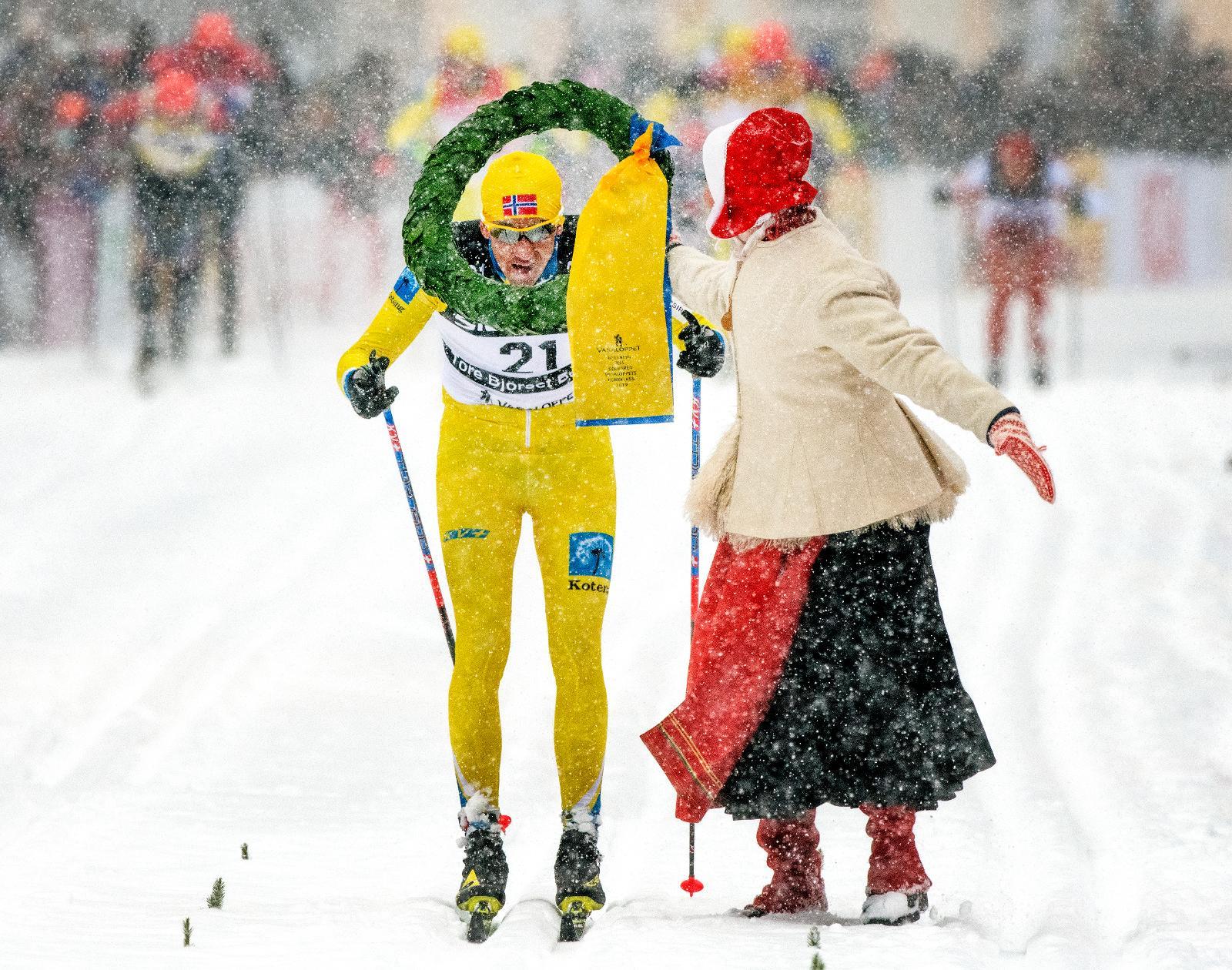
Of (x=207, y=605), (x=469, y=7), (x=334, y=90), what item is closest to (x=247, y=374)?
(x=334, y=90)

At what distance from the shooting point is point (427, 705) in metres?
6.33

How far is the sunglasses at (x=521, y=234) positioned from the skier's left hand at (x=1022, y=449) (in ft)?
4.40

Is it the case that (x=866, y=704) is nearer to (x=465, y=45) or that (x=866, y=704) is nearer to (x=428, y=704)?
(x=428, y=704)

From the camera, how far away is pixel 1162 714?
5926mm

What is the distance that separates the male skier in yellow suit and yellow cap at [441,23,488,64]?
698cm

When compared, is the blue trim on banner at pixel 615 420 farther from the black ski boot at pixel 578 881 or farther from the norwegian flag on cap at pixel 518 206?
the black ski boot at pixel 578 881

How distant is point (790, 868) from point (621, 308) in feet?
4.58

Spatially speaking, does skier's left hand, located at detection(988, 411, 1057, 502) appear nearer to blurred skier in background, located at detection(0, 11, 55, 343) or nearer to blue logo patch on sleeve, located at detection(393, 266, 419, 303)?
blue logo patch on sleeve, located at detection(393, 266, 419, 303)

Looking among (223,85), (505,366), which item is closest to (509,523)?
(505,366)

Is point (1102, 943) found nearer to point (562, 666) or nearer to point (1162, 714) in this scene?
point (562, 666)

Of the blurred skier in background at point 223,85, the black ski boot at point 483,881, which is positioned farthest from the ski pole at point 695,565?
the blurred skier in background at point 223,85

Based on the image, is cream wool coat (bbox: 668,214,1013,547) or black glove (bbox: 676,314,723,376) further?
black glove (bbox: 676,314,723,376)

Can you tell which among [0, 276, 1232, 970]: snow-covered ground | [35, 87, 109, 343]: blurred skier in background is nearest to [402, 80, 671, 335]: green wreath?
[0, 276, 1232, 970]: snow-covered ground

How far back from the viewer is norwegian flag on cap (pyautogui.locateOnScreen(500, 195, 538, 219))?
13.2 feet
